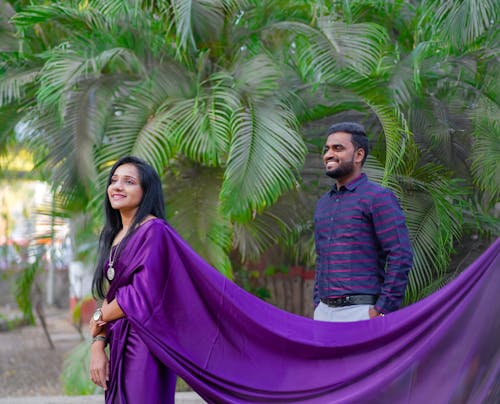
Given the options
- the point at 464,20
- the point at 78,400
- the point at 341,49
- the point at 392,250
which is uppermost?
the point at 464,20

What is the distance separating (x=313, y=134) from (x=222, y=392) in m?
3.47

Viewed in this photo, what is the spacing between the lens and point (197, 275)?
146 inches

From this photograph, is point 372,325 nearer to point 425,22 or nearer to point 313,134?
point 313,134

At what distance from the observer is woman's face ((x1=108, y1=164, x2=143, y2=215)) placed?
12.0 ft

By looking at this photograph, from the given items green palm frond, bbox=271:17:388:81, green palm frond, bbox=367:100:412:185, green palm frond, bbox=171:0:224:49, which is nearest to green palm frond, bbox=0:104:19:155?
green palm frond, bbox=171:0:224:49

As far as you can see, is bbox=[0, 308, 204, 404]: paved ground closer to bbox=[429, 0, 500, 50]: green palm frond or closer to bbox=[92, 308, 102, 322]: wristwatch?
bbox=[92, 308, 102, 322]: wristwatch

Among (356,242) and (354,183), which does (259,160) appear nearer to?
(354,183)

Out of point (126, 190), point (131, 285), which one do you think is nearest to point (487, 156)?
point (126, 190)

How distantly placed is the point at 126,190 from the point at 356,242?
114 centimetres

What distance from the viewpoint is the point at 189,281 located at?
3.69m

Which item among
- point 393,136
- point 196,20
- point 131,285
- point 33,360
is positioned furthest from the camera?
point 33,360

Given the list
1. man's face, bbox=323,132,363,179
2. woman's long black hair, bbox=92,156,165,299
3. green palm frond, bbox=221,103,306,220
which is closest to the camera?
woman's long black hair, bbox=92,156,165,299

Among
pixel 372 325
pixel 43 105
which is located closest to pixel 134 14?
pixel 43 105

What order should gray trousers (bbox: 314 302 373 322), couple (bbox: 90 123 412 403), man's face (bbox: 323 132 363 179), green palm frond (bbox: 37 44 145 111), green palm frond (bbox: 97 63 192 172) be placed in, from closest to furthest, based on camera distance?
couple (bbox: 90 123 412 403), gray trousers (bbox: 314 302 373 322), man's face (bbox: 323 132 363 179), green palm frond (bbox: 37 44 145 111), green palm frond (bbox: 97 63 192 172)
